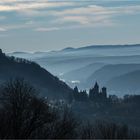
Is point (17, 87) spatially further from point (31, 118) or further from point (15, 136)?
point (15, 136)

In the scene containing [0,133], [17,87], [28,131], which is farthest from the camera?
[17,87]

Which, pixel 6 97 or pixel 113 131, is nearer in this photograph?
pixel 6 97

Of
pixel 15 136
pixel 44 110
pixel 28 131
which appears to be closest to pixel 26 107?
pixel 44 110

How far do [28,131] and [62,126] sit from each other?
602 cm

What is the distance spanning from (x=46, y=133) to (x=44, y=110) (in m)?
2.17

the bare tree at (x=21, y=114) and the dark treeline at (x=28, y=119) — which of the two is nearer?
the bare tree at (x=21, y=114)

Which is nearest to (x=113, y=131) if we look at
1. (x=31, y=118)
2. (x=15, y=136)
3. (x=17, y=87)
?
(x=17, y=87)

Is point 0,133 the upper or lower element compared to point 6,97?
lower

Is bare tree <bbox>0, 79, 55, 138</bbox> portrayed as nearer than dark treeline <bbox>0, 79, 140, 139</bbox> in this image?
Yes

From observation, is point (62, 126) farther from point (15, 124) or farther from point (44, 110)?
point (15, 124)

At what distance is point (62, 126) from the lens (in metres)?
50.8

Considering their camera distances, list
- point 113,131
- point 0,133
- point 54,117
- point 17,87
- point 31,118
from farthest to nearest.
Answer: point 113,131 → point 17,87 → point 54,117 → point 31,118 → point 0,133

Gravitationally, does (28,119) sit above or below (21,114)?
below

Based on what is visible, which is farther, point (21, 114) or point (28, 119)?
point (28, 119)
